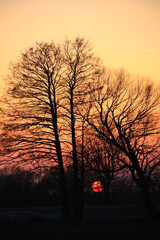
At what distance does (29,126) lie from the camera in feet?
60.8

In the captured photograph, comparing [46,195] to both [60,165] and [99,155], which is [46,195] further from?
[60,165]

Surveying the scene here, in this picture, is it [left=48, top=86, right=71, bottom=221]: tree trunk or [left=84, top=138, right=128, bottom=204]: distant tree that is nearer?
[left=48, top=86, right=71, bottom=221]: tree trunk

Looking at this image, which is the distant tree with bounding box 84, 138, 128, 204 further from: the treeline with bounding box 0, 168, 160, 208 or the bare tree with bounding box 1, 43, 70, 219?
the treeline with bounding box 0, 168, 160, 208

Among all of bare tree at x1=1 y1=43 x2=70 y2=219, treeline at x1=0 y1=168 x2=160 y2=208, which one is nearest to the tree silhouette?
bare tree at x1=1 y1=43 x2=70 y2=219

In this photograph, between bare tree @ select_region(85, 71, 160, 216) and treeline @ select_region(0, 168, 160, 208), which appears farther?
treeline @ select_region(0, 168, 160, 208)

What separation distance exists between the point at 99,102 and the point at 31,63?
5.59 meters

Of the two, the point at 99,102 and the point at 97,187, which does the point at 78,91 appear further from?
the point at 97,187

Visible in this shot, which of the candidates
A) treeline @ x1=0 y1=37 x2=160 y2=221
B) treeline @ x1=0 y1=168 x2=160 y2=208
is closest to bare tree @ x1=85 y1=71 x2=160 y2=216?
treeline @ x1=0 y1=37 x2=160 y2=221

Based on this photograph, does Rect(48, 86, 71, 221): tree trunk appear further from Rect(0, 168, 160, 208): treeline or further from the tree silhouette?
Rect(0, 168, 160, 208): treeline

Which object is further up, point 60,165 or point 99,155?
point 99,155

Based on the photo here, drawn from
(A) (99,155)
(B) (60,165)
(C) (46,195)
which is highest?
(C) (46,195)

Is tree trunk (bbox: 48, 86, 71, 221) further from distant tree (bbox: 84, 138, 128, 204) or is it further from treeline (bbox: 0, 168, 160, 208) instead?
treeline (bbox: 0, 168, 160, 208)

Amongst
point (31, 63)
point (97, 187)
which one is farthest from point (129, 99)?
point (97, 187)

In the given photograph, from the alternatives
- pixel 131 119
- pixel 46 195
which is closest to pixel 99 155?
pixel 131 119
